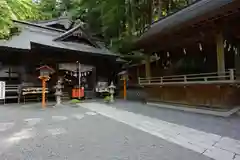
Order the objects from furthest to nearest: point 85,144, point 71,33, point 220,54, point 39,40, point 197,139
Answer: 1. point 71,33
2. point 39,40
3. point 220,54
4. point 197,139
5. point 85,144

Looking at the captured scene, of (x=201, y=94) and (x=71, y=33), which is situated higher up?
(x=71, y=33)

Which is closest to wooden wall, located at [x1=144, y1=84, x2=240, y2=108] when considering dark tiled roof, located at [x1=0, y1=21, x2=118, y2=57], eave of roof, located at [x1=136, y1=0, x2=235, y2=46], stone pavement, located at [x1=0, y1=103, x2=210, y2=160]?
eave of roof, located at [x1=136, y1=0, x2=235, y2=46]

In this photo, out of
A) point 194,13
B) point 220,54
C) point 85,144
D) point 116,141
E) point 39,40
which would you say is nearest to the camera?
point 85,144

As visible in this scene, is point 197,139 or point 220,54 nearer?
point 197,139

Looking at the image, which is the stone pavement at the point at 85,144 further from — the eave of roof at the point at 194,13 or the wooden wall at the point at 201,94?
the eave of roof at the point at 194,13

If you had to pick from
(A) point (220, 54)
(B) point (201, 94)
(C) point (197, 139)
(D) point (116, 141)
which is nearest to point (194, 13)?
(A) point (220, 54)

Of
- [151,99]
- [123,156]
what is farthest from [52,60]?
[123,156]

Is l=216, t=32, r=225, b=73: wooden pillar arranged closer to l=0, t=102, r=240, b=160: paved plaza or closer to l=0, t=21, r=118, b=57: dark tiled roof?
l=0, t=102, r=240, b=160: paved plaza

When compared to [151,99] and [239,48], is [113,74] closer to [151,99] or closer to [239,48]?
[151,99]

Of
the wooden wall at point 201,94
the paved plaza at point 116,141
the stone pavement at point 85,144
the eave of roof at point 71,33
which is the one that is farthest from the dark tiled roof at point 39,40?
the stone pavement at point 85,144

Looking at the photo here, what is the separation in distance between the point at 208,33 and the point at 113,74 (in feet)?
31.1

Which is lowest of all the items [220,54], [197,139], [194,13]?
[197,139]

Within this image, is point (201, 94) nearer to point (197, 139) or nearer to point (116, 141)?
point (197, 139)

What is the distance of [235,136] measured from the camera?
4.34 metres
